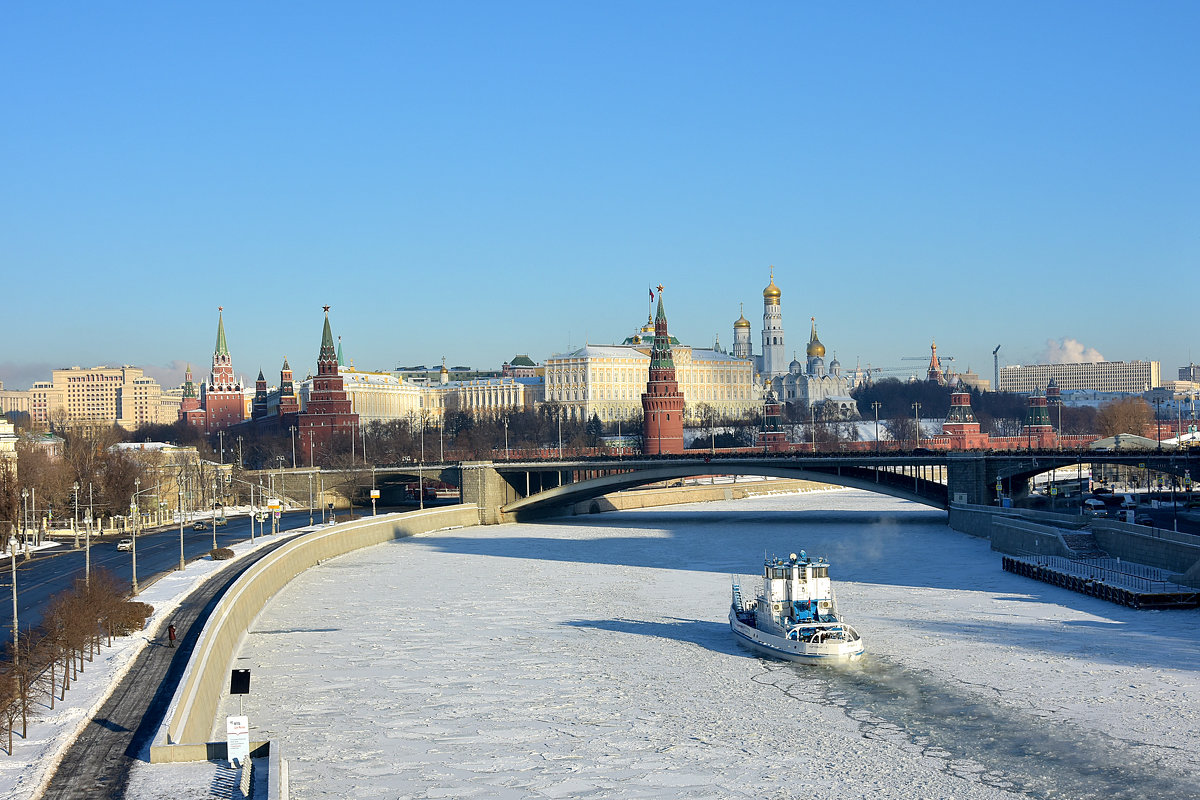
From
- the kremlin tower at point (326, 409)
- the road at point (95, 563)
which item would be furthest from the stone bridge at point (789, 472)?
the kremlin tower at point (326, 409)

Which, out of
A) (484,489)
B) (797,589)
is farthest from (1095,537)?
(484,489)

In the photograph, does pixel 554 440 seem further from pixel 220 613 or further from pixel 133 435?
pixel 220 613

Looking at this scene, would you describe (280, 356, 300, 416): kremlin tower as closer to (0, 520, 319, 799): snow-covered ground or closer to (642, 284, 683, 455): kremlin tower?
(642, 284, 683, 455): kremlin tower

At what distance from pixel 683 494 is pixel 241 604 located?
6328 centimetres

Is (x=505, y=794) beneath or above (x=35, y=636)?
beneath

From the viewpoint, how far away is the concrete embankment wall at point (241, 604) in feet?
78.9

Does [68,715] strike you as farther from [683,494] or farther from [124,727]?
[683,494]

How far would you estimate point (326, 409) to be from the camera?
4899 inches

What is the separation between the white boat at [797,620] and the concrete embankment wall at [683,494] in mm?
51836

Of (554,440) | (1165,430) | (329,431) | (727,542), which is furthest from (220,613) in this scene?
(1165,430)

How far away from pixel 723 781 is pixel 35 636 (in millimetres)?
16464

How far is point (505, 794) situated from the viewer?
2416 cm

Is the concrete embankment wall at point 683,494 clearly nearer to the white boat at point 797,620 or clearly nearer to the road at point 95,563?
the road at point 95,563

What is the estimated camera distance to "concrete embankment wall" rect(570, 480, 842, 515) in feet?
304
